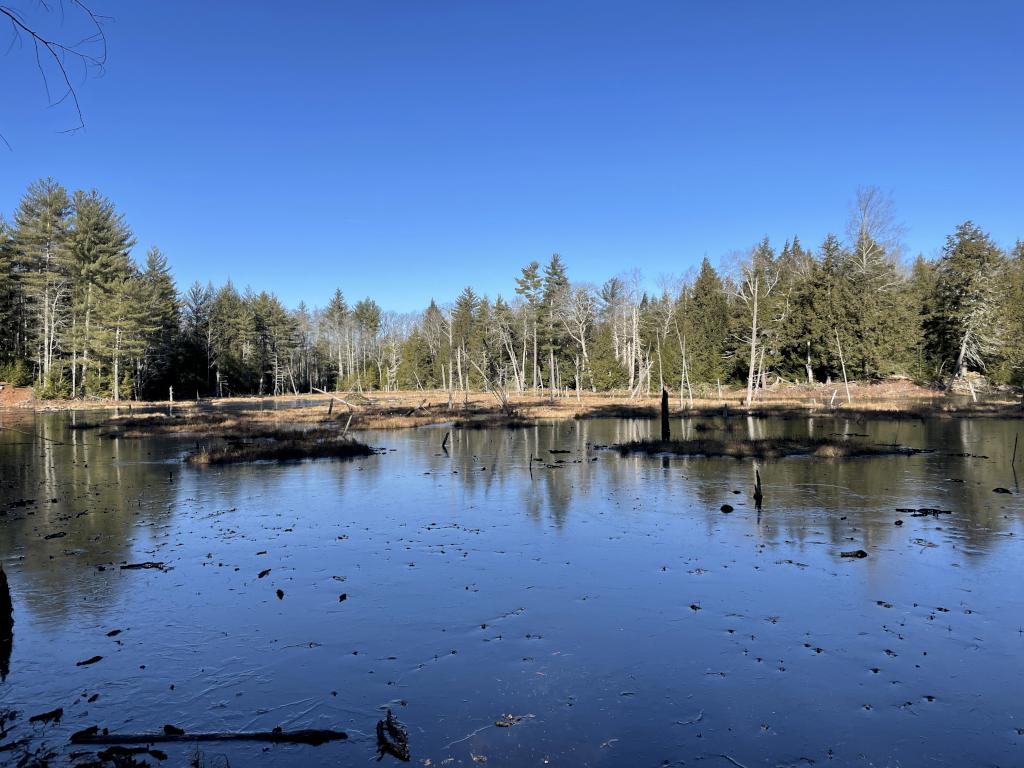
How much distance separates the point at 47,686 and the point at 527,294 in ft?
252

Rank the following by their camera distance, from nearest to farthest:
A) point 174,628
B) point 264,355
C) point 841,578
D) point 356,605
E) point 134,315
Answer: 1. point 174,628
2. point 356,605
3. point 841,578
4. point 134,315
5. point 264,355

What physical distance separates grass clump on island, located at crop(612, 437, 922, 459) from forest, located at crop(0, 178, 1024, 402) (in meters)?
23.5

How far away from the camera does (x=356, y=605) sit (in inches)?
366

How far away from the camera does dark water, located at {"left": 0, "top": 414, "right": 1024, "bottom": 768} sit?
5973 mm

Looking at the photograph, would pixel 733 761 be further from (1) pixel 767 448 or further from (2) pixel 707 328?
(2) pixel 707 328

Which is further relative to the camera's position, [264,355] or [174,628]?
[264,355]

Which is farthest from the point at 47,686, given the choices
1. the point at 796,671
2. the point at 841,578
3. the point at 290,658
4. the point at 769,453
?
the point at 769,453

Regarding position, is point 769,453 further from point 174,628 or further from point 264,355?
point 264,355

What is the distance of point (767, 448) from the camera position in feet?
84.1

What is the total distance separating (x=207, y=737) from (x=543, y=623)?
13.6 ft

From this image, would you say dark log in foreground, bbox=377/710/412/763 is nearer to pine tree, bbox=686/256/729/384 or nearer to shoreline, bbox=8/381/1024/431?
shoreline, bbox=8/381/1024/431

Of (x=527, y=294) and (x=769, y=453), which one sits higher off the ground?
(x=527, y=294)

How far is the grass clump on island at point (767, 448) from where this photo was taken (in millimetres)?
24266

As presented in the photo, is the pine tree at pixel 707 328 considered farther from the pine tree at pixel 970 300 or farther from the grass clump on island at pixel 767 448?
the grass clump on island at pixel 767 448
